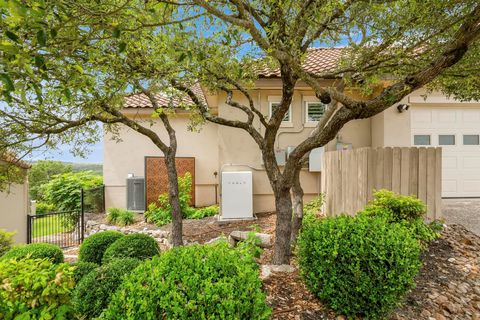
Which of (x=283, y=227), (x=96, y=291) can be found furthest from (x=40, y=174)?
(x=283, y=227)

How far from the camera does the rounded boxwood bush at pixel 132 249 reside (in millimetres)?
4406

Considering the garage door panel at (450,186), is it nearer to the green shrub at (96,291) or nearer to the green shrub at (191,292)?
the green shrub at (191,292)

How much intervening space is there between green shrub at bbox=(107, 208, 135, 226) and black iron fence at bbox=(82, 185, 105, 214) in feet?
3.89

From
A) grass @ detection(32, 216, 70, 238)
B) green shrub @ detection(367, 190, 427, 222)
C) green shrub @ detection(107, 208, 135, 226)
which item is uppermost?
green shrub @ detection(367, 190, 427, 222)

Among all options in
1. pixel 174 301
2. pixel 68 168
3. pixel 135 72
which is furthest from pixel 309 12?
pixel 68 168

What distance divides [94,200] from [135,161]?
2041mm

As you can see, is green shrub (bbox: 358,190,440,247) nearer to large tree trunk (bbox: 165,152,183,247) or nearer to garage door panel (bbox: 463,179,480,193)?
large tree trunk (bbox: 165,152,183,247)

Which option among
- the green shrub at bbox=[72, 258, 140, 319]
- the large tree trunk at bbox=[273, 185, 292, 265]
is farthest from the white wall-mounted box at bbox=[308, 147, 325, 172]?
the green shrub at bbox=[72, 258, 140, 319]

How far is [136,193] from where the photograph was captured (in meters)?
9.98

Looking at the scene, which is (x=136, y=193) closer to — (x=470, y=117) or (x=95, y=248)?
(x=95, y=248)

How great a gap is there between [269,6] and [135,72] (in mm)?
1974

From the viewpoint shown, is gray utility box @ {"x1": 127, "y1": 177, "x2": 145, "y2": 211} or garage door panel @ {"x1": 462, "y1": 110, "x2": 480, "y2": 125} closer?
garage door panel @ {"x1": 462, "y1": 110, "x2": 480, "y2": 125}

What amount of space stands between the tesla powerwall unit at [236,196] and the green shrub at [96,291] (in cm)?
475

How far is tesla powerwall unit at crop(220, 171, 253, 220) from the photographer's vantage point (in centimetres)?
788
